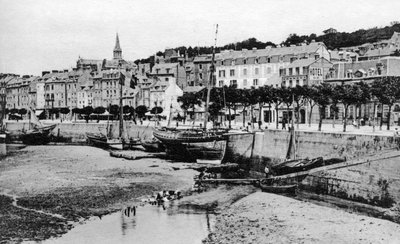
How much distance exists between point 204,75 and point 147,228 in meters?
92.2

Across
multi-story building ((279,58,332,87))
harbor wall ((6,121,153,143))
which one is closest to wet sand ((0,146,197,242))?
harbor wall ((6,121,153,143))

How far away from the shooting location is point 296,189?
34094 millimetres

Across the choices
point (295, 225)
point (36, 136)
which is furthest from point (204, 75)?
point (295, 225)

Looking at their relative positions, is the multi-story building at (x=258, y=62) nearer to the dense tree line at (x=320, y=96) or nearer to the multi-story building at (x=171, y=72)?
the dense tree line at (x=320, y=96)

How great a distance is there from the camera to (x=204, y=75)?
115438mm

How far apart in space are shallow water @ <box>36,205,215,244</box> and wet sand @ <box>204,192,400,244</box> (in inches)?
40.9

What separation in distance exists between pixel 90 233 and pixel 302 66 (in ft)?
191

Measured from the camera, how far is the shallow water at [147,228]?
23.2 meters

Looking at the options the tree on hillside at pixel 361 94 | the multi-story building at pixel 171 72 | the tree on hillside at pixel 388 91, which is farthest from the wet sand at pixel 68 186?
the multi-story building at pixel 171 72

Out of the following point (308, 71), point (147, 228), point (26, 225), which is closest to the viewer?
point (147, 228)

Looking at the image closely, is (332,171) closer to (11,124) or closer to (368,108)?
(368,108)

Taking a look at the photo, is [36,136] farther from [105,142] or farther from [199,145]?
[199,145]

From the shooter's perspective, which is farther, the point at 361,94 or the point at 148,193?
the point at 361,94

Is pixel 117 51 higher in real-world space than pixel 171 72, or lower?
higher
